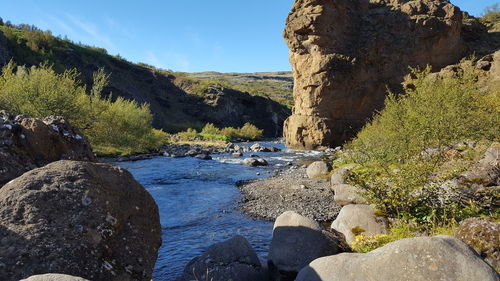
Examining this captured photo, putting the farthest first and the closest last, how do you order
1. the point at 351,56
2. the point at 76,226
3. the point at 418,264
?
the point at 351,56 → the point at 418,264 → the point at 76,226

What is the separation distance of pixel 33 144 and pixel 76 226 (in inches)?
162

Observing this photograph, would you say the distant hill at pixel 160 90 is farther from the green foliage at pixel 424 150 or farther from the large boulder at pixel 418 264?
the large boulder at pixel 418 264

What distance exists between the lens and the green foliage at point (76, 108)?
27828 millimetres

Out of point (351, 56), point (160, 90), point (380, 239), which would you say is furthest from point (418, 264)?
point (160, 90)

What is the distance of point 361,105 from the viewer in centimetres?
5381

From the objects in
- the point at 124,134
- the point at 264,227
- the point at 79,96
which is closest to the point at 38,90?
the point at 79,96

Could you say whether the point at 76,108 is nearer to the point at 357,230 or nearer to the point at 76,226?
the point at 357,230

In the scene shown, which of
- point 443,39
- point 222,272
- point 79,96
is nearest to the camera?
point 222,272

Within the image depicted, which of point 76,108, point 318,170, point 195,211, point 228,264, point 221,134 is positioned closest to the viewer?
point 228,264

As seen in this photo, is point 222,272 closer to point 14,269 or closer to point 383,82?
point 14,269

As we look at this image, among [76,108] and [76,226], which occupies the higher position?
[76,108]

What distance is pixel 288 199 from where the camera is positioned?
17.4 metres

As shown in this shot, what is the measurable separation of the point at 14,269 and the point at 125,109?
138 feet

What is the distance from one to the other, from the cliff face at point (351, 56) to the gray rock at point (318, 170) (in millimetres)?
27528
